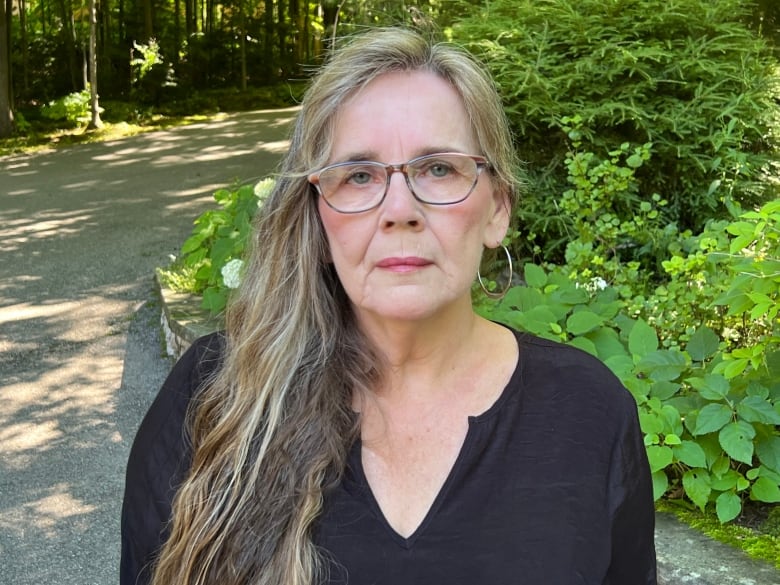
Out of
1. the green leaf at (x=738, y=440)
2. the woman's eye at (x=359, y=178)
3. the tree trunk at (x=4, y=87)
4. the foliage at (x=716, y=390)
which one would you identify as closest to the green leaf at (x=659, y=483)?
the foliage at (x=716, y=390)

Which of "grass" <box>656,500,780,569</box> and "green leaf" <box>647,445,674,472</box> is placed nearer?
"grass" <box>656,500,780,569</box>

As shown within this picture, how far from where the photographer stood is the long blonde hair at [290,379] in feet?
5.24

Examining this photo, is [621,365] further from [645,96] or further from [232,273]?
[645,96]

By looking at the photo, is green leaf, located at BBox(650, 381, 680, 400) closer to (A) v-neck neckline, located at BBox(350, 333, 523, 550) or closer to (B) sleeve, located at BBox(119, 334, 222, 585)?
(A) v-neck neckline, located at BBox(350, 333, 523, 550)

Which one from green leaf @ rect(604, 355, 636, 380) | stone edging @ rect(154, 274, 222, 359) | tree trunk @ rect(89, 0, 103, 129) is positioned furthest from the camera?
tree trunk @ rect(89, 0, 103, 129)

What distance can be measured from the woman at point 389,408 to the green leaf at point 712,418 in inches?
36.0

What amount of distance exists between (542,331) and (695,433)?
699 millimetres

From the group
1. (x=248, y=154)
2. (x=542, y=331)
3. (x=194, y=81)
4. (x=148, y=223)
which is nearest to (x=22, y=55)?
(x=194, y=81)

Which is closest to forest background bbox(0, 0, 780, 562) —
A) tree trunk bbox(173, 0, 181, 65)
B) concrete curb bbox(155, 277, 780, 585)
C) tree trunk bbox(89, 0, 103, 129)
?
concrete curb bbox(155, 277, 780, 585)

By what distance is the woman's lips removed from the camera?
61.6 inches

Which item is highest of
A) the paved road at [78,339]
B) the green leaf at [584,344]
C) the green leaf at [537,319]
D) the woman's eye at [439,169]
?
the woman's eye at [439,169]

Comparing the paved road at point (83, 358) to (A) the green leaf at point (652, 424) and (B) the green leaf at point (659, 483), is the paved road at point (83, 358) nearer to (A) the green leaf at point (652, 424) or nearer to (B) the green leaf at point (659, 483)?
(B) the green leaf at point (659, 483)

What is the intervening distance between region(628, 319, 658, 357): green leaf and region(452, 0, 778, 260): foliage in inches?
83.0

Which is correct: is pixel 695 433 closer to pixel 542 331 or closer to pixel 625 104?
pixel 542 331
